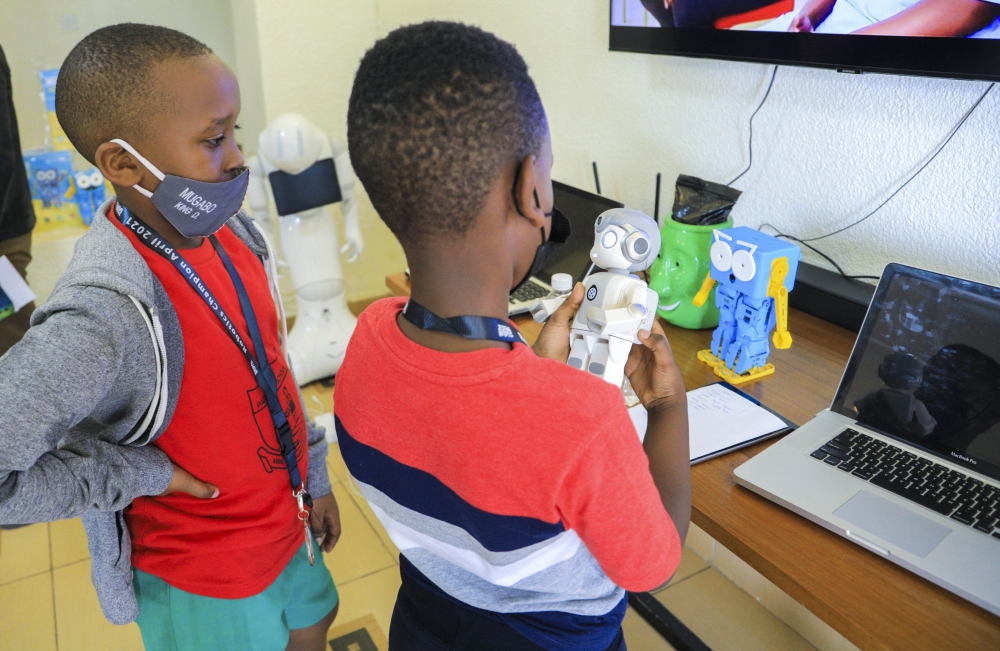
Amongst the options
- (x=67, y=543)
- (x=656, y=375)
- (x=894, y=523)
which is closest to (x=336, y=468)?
(x=67, y=543)

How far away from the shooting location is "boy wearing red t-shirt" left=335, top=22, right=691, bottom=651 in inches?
23.3

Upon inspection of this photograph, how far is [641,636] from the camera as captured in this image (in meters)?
1.71

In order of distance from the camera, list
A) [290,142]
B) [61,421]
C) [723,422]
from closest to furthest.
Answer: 1. [61,421]
2. [723,422]
3. [290,142]

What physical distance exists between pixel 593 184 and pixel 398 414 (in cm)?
158

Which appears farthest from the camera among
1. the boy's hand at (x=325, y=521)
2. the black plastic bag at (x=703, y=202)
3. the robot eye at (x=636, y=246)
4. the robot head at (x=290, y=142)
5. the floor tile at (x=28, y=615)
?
the robot head at (x=290, y=142)

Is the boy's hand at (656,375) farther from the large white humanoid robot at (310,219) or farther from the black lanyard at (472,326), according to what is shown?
the large white humanoid robot at (310,219)

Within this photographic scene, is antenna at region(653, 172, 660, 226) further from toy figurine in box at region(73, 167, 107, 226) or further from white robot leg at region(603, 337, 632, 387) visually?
toy figurine in box at region(73, 167, 107, 226)

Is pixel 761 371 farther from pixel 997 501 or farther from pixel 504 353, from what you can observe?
pixel 504 353

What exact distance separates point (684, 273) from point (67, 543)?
1.87m

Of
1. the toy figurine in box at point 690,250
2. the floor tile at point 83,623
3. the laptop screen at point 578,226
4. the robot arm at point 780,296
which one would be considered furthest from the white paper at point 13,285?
the robot arm at point 780,296

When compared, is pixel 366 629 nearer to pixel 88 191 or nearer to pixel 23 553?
pixel 23 553

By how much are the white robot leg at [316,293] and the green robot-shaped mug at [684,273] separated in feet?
4.39

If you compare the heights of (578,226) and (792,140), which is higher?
(792,140)

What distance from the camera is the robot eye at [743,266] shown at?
1215mm
